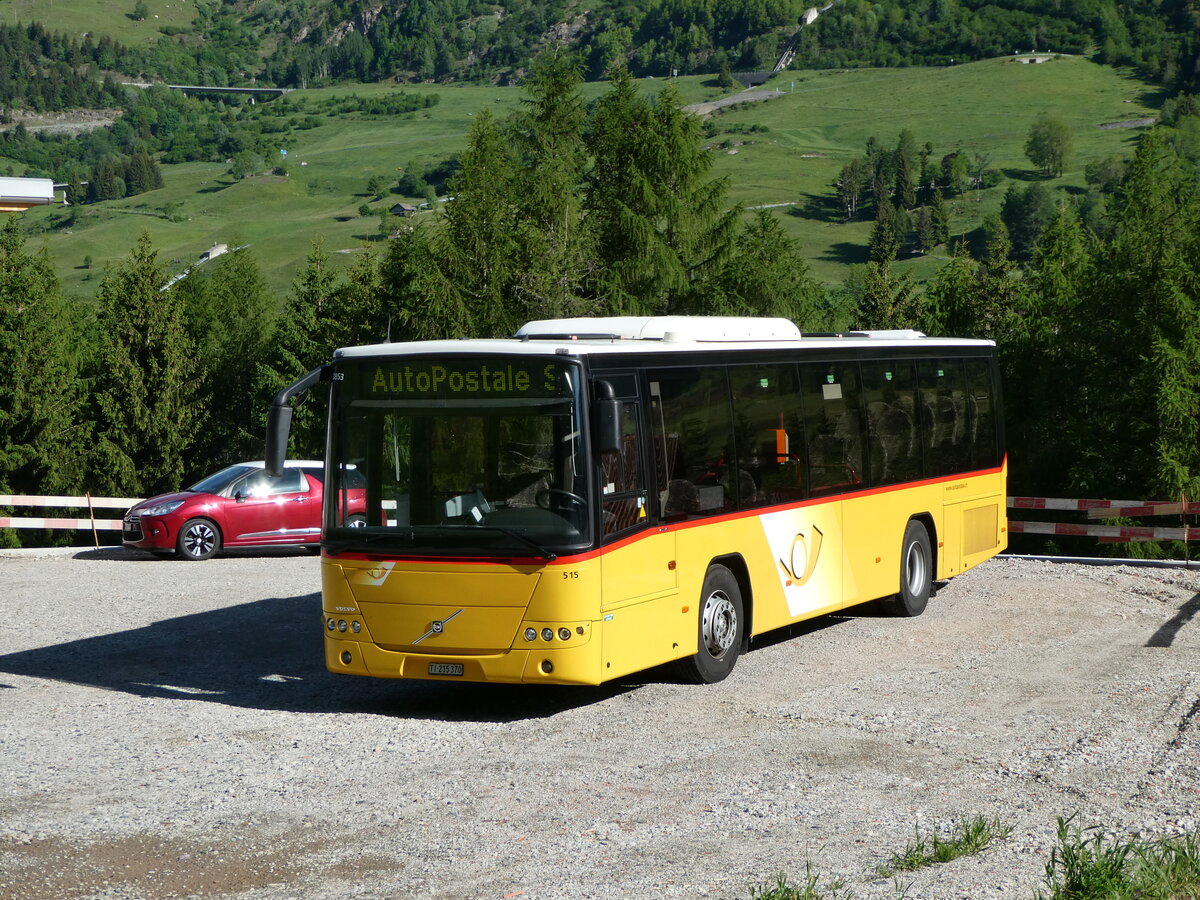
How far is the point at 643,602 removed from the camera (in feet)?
37.2

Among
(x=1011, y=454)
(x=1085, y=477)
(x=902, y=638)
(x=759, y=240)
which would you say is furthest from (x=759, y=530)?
(x=759, y=240)

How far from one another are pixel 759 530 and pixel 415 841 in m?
5.94

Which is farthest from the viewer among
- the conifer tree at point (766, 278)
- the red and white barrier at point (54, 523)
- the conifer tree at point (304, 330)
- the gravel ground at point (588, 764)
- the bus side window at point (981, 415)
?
the conifer tree at point (304, 330)

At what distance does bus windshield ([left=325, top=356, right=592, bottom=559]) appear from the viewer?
35.2 feet

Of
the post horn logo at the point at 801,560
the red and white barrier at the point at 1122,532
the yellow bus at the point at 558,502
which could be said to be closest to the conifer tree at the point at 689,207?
the red and white barrier at the point at 1122,532

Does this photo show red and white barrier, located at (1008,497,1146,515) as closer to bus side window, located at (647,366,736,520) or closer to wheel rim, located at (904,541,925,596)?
wheel rim, located at (904,541,925,596)

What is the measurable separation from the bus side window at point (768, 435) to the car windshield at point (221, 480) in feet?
46.1

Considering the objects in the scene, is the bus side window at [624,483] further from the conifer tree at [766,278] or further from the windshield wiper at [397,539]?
the conifer tree at [766,278]

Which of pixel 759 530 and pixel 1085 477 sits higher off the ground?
pixel 759 530

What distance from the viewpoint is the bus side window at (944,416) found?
1653cm

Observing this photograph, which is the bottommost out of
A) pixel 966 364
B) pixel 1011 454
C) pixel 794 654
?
pixel 1011 454

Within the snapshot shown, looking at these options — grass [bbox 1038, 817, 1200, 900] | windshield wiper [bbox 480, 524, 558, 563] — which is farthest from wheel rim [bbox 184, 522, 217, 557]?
grass [bbox 1038, 817, 1200, 900]

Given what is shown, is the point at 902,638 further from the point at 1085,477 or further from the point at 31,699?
the point at 1085,477

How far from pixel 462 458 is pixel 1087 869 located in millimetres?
5877
